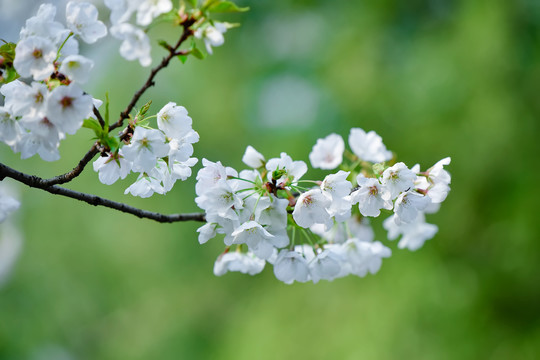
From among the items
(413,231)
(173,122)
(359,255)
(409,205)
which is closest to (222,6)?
(173,122)

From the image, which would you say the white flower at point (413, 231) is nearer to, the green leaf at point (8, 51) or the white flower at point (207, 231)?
the white flower at point (207, 231)

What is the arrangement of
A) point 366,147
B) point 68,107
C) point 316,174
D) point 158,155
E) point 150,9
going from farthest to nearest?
point 316,174 < point 366,147 < point 150,9 < point 158,155 < point 68,107

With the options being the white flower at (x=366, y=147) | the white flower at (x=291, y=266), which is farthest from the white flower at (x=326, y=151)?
the white flower at (x=291, y=266)

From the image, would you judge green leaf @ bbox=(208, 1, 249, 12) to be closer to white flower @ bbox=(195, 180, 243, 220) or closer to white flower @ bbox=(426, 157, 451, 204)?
white flower @ bbox=(195, 180, 243, 220)

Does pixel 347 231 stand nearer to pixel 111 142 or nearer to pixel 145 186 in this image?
pixel 145 186

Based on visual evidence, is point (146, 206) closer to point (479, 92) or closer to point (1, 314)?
point (1, 314)

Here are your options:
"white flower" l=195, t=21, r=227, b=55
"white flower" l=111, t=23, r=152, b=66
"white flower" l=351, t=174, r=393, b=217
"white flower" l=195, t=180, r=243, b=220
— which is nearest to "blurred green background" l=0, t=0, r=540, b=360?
"white flower" l=111, t=23, r=152, b=66

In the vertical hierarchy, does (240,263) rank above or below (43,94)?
below
